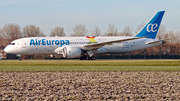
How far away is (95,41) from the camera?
108 feet

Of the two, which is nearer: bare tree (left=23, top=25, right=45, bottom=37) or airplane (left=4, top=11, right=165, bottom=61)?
airplane (left=4, top=11, right=165, bottom=61)

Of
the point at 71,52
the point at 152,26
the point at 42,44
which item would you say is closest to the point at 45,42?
the point at 42,44

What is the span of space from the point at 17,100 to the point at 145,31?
3014 centimetres

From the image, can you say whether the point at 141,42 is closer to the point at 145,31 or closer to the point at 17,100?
the point at 145,31

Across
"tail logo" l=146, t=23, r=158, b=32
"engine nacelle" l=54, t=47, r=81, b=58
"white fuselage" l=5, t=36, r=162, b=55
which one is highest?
"tail logo" l=146, t=23, r=158, b=32

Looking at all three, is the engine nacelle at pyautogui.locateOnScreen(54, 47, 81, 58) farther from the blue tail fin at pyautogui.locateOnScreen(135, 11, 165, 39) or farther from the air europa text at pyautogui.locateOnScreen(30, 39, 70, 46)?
the blue tail fin at pyautogui.locateOnScreen(135, 11, 165, 39)

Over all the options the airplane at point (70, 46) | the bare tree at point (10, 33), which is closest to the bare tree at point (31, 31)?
the bare tree at point (10, 33)

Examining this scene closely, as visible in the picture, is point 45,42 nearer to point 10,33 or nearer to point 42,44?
point 42,44

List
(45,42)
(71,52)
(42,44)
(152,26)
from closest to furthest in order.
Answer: (71,52), (42,44), (45,42), (152,26)

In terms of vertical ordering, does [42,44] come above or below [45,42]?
below

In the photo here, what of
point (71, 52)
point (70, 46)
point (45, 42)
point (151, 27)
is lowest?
point (71, 52)

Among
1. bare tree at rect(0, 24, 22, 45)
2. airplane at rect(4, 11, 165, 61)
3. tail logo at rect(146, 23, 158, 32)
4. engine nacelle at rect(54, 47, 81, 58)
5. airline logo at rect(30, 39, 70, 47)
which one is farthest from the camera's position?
bare tree at rect(0, 24, 22, 45)

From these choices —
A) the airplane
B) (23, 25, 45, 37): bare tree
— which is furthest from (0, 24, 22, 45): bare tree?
the airplane

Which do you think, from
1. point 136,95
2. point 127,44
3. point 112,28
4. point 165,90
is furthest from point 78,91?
point 112,28
